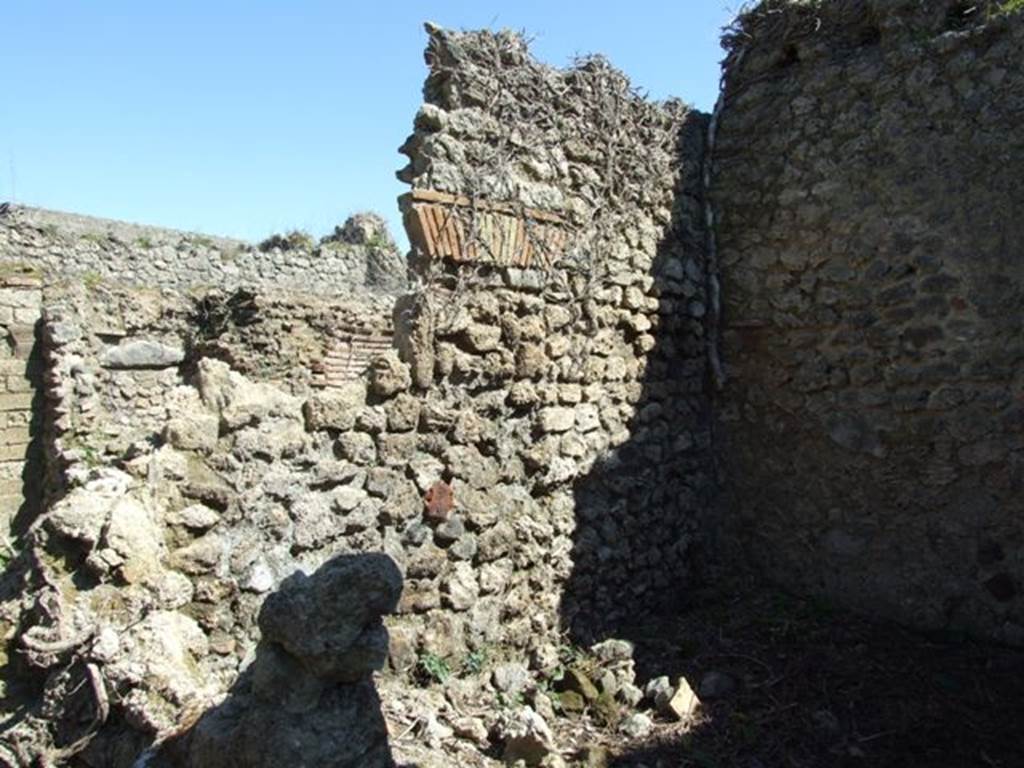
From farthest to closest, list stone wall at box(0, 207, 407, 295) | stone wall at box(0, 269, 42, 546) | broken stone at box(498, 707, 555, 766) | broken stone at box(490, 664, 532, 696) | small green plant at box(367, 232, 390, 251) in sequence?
small green plant at box(367, 232, 390, 251) < stone wall at box(0, 207, 407, 295) < stone wall at box(0, 269, 42, 546) < broken stone at box(490, 664, 532, 696) < broken stone at box(498, 707, 555, 766)

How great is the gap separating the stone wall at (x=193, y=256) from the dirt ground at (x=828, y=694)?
4752 millimetres

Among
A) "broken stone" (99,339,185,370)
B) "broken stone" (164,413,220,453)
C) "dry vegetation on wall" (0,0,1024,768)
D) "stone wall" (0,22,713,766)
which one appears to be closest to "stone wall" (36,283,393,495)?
"broken stone" (99,339,185,370)

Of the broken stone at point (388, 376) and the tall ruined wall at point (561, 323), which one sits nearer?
the broken stone at point (388, 376)

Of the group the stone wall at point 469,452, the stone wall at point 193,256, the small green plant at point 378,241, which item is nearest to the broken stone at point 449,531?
the stone wall at point 469,452

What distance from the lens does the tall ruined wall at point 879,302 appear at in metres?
3.97

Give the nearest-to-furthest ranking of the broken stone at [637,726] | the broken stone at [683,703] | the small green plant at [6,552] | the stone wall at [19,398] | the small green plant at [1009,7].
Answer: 1. the broken stone at [637,726]
2. the broken stone at [683,703]
3. the small green plant at [1009,7]
4. the small green plant at [6,552]
5. the stone wall at [19,398]

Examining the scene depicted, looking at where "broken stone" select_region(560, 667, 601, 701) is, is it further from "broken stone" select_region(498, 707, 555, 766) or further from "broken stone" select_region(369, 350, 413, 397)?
"broken stone" select_region(369, 350, 413, 397)

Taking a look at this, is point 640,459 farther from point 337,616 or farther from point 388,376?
point 337,616

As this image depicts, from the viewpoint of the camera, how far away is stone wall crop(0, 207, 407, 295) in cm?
880

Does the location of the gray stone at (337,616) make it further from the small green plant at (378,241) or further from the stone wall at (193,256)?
the small green plant at (378,241)

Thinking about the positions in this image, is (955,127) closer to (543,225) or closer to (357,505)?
(543,225)

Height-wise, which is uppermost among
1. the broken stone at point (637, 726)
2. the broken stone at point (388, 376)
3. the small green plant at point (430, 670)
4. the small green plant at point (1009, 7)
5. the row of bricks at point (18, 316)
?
the small green plant at point (1009, 7)

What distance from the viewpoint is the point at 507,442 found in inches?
155

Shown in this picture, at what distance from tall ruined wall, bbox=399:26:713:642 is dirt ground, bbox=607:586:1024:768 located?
19.3 inches
